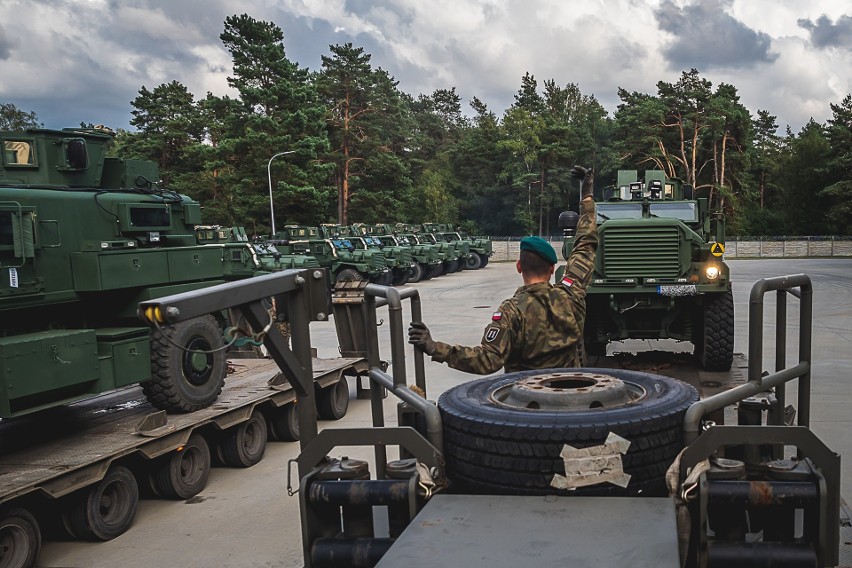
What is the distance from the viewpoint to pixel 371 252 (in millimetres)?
22172

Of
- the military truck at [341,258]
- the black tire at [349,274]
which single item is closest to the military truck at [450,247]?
the military truck at [341,258]

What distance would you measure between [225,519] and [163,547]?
53cm

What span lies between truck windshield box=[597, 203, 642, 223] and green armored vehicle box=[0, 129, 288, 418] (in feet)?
15.4

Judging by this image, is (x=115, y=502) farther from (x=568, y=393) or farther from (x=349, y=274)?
(x=349, y=274)

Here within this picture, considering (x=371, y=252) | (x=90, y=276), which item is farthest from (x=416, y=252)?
(x=90, y=276)

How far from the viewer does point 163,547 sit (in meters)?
5.11

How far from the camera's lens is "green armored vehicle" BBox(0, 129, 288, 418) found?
17.6ft

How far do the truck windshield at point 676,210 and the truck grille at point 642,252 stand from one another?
954 mm

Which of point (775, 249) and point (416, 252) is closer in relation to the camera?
point (416, 252)

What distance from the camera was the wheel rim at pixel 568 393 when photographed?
9.12ft

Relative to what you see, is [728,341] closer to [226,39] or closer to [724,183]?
[226,39]

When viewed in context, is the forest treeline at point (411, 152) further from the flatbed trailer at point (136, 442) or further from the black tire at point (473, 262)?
the flatbed trailer at point (136, 442)

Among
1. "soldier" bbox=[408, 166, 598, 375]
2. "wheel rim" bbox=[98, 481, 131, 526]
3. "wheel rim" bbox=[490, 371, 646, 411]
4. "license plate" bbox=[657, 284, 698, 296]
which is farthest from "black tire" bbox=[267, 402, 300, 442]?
"wheel rim" bbox=[490, 371, 646, 411]

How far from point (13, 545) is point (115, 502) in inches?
32.6
